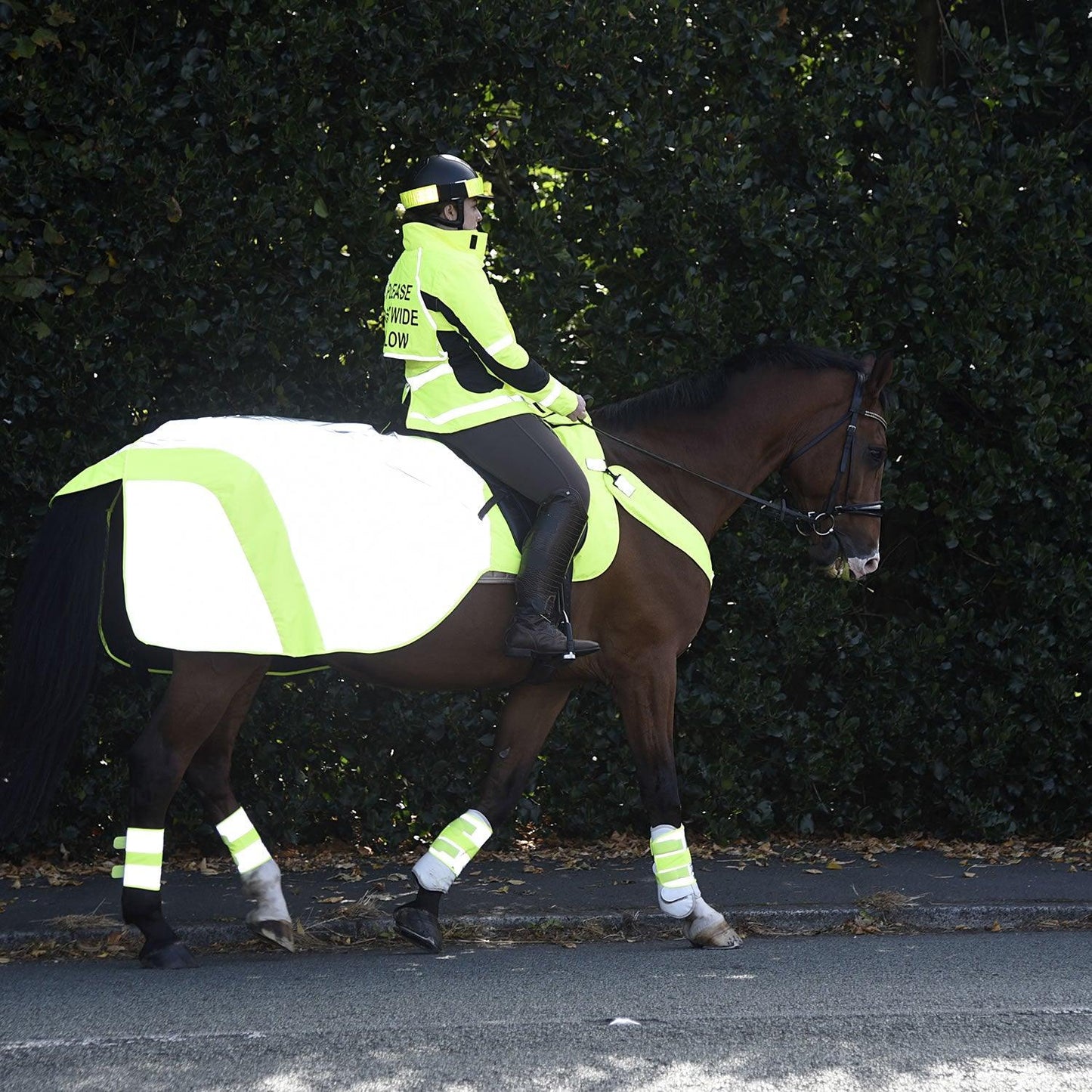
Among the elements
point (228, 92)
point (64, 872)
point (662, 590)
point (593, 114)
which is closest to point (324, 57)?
point (228, 92)

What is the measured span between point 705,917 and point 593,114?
13.1 ft

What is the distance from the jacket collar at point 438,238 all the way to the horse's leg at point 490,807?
1822 mm

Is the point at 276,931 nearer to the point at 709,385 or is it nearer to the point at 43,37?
the point at 709,385

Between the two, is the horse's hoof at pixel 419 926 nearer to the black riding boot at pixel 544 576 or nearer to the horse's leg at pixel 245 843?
the horse's leg at pixel 245 843

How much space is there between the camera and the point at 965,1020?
4.75m

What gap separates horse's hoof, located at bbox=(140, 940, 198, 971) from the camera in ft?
18.2

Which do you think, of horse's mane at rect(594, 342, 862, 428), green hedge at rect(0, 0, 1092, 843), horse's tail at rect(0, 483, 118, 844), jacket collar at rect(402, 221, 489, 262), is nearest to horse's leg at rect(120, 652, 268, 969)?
horse's tail at rect(0, 483, 118, 844)

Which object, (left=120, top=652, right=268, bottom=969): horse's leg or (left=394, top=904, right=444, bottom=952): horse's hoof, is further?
(left=394, top=904, right=444, bottom=952): horse's hoof

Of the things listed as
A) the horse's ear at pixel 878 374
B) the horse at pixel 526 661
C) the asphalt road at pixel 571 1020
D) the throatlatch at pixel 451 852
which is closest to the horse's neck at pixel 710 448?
the horse at pixel 526 661

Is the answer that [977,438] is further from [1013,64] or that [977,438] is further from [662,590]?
[662,590]

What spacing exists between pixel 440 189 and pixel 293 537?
1.47m

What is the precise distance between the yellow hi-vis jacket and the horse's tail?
1.29 m

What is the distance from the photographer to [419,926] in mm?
5902

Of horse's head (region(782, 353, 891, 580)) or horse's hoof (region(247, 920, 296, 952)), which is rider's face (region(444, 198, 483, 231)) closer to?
horse's head (region(782, 353, 891, 580))
